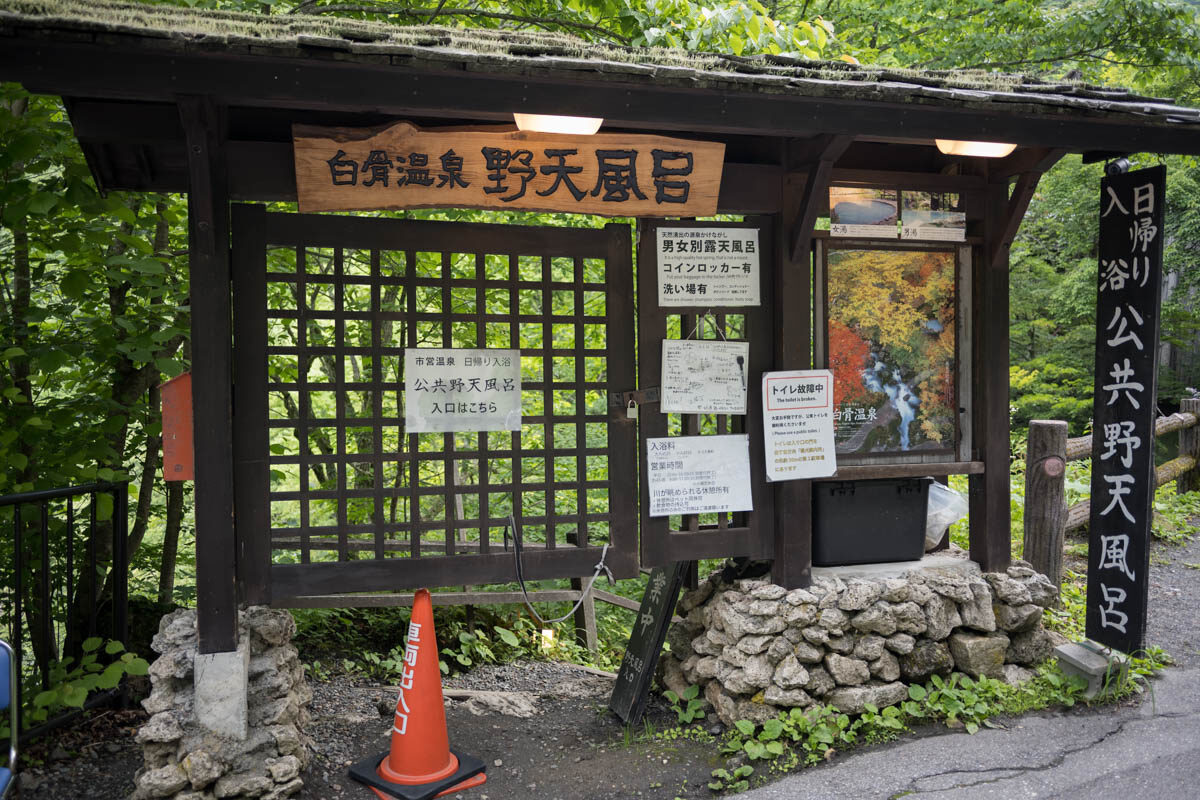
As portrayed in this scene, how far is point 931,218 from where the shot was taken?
17.8 feet

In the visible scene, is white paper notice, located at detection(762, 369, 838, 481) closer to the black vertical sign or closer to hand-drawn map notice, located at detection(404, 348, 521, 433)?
hand-drawn map notice, located at detection(404, 348, 521, 433)

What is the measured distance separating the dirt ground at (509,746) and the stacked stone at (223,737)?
0.29 meters

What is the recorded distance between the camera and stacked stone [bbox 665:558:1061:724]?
505cm

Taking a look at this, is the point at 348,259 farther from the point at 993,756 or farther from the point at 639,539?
the point at 993,756

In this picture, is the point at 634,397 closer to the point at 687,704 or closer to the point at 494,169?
the point at 494,169

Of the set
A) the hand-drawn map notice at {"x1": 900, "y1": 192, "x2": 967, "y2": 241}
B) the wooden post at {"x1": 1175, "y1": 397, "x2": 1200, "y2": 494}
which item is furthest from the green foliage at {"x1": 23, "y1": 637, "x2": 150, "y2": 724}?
the wooden post at {"x1": 1175, "y1": 397, "x2": 1200, "y2": 494}

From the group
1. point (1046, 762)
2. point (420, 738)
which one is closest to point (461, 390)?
point (420, 738)

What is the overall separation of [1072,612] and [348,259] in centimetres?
781

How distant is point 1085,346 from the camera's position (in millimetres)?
15625

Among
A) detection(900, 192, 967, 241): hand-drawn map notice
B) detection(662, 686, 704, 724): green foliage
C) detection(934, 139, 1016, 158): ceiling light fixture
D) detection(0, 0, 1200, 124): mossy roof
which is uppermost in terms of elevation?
detection(0, 0, 1200, 124): mossy roof

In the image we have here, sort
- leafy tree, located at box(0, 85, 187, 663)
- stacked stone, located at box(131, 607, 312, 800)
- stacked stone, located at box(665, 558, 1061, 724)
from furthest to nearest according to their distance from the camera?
1. stacked stone, located at box(665, 558, 1061, 724)
2. leafy tree, located at box(0, 85, 187, 663)
3. stacked stone, located at box(131, 607, 312, 800)

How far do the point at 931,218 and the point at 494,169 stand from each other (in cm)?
289

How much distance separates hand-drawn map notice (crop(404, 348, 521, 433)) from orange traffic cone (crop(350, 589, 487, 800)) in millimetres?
1031

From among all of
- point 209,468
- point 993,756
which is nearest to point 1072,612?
point 993,756
